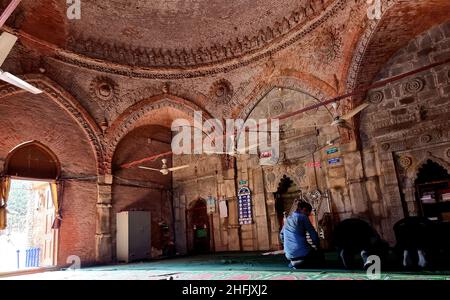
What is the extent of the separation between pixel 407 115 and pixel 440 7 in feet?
8.84

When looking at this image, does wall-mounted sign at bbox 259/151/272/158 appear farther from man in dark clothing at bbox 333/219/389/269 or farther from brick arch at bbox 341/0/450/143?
man in dark clothing at bbox 333/219/389/269

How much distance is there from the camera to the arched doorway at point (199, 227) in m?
12.4

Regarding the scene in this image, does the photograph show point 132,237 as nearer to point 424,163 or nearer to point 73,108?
point 73,108

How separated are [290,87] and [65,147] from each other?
7.69 m

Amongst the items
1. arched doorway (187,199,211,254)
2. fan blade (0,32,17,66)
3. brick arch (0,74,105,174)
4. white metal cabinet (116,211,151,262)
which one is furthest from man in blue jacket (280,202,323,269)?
brick arch (0,74,105,174)

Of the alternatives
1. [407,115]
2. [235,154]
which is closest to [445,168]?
[407,115]

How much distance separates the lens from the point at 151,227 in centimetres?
1197

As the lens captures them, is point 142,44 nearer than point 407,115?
No

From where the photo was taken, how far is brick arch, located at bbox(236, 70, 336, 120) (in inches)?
386

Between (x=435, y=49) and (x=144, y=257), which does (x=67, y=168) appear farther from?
(x=435, y=49)

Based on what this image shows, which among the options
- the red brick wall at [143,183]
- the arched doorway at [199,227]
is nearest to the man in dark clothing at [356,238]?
the arched doorway at [199,227]

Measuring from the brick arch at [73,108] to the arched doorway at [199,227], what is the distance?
3920 millimetres

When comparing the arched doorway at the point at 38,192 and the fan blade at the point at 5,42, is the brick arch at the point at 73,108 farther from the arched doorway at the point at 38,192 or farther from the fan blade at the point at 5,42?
the fan blade at the point at 5,42

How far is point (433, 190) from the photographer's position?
8.18 meters
